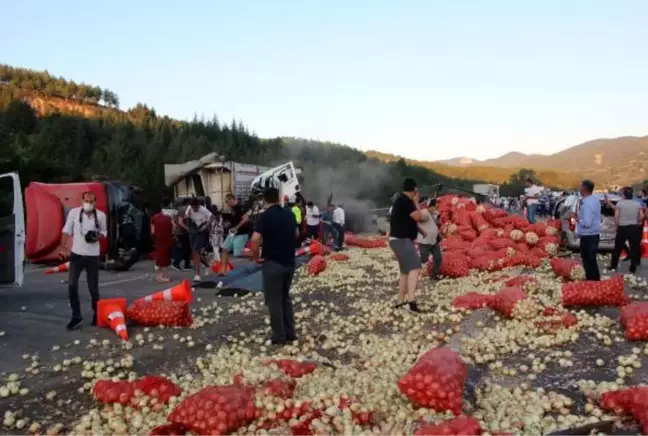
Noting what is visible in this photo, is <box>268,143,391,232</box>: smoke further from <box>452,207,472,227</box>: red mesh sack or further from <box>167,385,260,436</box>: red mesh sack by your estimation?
<box>167,385,260,436</box>: red mesh sack

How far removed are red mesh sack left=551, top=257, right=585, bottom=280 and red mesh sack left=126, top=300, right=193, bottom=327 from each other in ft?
23.9

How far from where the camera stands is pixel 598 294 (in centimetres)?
852

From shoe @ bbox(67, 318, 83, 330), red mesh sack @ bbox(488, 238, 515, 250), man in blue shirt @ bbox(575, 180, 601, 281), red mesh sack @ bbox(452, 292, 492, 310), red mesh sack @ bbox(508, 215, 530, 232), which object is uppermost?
man in blue shirt @ bbox(575, 180, 601, 281)

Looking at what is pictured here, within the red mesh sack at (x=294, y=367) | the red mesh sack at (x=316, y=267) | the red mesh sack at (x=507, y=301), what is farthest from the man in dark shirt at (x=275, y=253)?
the red mesh sack at (x=316, y=267)

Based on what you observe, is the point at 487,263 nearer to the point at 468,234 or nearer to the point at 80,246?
the point at 468,234

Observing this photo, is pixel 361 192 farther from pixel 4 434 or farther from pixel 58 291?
pixel 4 434

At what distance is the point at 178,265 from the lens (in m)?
14.1

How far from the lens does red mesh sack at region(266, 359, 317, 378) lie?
5652 millimetres

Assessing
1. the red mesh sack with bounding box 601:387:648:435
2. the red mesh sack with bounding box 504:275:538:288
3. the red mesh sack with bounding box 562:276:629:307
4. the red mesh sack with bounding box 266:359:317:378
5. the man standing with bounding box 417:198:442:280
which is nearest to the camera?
the red mesh sack with bounding box 601:387:648:435

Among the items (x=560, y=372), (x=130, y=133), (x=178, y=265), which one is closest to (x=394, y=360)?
(x=560, y=372)

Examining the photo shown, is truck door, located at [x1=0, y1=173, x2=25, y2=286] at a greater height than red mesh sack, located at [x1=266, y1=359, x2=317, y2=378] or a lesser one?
greater

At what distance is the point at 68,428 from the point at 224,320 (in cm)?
387

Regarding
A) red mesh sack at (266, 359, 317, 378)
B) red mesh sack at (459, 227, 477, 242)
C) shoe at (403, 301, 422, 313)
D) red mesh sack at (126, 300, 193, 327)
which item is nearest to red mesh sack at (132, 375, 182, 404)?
red mesh sack at (266, 359, 317, 378)

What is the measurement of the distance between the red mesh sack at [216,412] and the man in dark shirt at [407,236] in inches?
182
